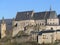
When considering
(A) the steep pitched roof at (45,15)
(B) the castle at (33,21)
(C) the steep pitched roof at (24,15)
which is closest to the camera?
(B) the castle at (33,21)

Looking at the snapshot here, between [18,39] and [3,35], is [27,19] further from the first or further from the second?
[18,39]

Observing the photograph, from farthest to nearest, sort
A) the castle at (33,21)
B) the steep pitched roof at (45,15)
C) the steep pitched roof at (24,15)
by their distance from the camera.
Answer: the steep pitched roof at (24,15), the steep pitched roof at (45,15), the castle at (33,21)

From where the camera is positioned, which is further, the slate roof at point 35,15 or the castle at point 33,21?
the slate roof at point 35,15

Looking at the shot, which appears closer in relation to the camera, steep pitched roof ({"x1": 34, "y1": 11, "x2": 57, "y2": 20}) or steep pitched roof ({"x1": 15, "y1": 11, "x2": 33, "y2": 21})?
steep pitched roof ({"x1": 34, "y1": 11, "x2": 57, "y2": 20})

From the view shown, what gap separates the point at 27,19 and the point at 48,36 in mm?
14263

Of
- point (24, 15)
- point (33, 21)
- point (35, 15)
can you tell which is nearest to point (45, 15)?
point (35, 15)

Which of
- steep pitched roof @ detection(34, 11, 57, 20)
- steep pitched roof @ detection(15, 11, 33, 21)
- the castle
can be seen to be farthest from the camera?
steep pitched roof @ detection(15, 11, 33, 21)

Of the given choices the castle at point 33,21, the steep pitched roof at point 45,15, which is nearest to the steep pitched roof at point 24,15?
the castle at point 33,21

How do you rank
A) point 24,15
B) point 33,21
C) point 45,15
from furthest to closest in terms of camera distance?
point 24,15 → point 45,15 → point 33,21

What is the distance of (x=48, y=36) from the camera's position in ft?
110

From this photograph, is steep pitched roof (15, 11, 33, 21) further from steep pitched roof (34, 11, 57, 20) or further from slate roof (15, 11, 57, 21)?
steep pitched roof (34, 11, 57, 20)

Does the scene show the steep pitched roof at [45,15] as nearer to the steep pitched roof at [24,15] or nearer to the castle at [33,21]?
the castle at [33,21]

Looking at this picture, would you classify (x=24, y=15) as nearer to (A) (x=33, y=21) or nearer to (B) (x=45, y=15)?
(A) (x=33, y=21)

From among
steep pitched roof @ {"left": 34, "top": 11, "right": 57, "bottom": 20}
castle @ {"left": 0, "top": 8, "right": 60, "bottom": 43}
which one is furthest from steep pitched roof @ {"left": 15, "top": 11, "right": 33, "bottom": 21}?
steep pitched roof @ {"left": 34, "top": 11, "right": 57, "bottom": 20}
